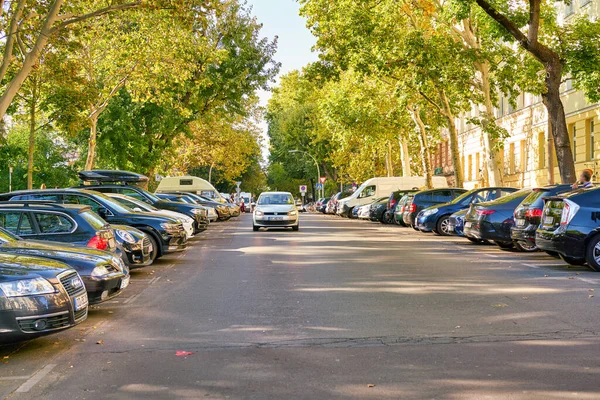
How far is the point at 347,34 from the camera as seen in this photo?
33188 millimetres

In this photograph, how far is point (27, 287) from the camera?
23.6ft

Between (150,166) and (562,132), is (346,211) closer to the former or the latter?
(150,166)

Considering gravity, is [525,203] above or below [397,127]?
below

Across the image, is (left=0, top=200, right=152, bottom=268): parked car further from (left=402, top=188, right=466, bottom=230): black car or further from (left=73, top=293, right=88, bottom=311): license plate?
(left=402, top=188, right=466, bottom=230): black car

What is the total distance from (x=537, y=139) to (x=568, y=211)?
2893 cm

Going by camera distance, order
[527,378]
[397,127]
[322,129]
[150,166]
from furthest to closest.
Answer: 1. [322,129]
2. [397,127]
3. [150,166]
4. [527,378]

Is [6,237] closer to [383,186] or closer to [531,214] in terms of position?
[531,214]

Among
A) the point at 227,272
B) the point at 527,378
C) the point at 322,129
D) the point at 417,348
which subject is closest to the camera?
the point at 527,378

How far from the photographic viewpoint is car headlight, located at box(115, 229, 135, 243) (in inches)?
533

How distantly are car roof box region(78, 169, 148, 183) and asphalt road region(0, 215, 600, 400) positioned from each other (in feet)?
44.0

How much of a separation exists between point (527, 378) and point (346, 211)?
4337 cm

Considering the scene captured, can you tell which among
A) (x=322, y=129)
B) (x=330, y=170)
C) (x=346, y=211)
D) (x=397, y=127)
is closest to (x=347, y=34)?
(x=397, y=127)

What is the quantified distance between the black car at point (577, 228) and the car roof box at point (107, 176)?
56.2ft

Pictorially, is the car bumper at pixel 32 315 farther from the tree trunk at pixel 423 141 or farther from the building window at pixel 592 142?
the tree trunk at pixel 423 141
